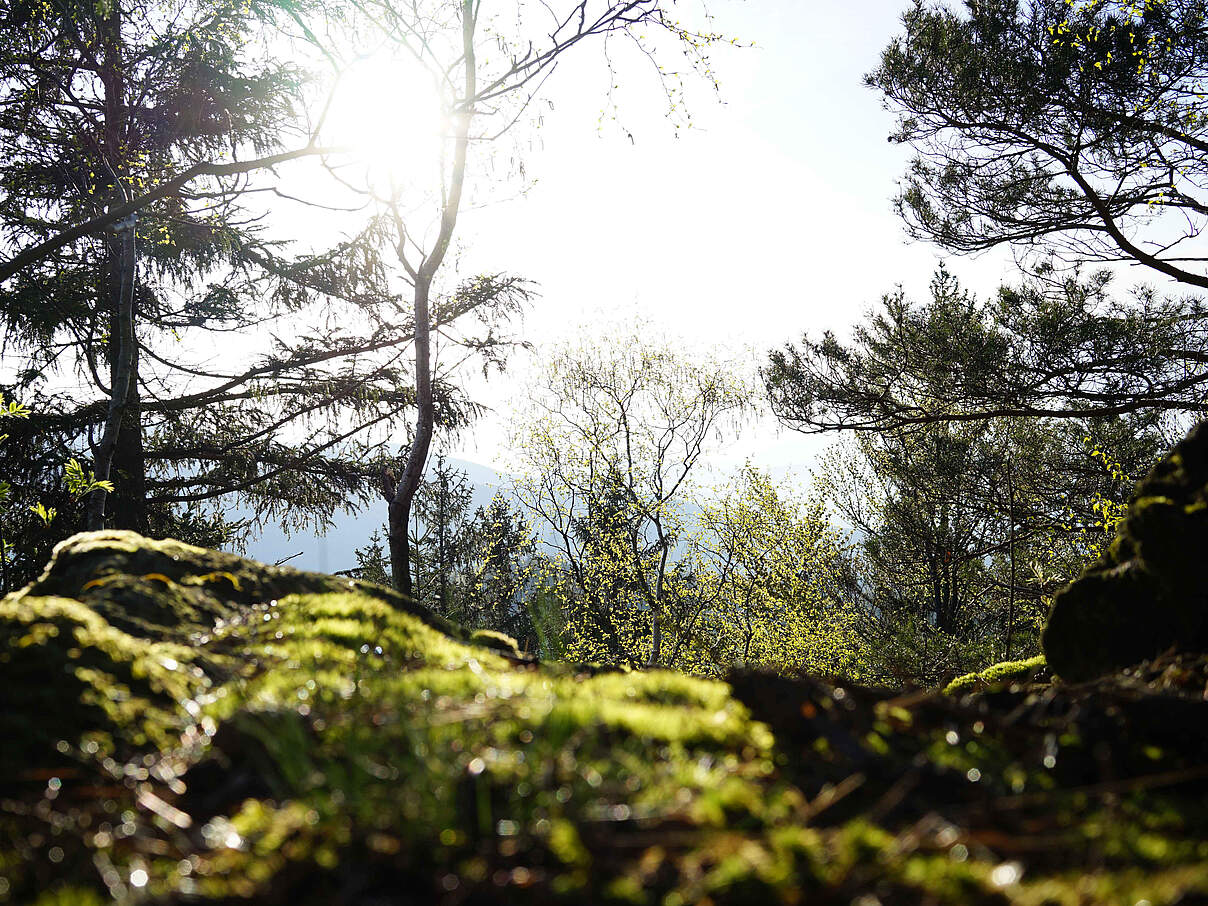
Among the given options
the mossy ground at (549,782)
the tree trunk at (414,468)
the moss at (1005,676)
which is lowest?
the moss at (1005,676)

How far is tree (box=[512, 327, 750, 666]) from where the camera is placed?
2202 cm

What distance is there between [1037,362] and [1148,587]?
7783 millimetres

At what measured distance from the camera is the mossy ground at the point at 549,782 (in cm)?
129

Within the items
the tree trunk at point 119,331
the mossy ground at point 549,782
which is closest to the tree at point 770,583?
the tree trunk at point 119,331

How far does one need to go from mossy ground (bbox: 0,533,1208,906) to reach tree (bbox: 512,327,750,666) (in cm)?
1944

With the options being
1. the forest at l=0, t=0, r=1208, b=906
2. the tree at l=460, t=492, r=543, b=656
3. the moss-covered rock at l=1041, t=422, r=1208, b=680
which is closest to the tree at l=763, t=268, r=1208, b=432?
the forest at l=0, t=0, r=1208, b=906

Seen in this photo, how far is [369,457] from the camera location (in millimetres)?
12602

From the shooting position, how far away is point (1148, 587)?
310 cm

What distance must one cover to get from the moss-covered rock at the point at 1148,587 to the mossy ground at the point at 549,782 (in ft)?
1.41

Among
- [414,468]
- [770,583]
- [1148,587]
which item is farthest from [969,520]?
[1148,587]

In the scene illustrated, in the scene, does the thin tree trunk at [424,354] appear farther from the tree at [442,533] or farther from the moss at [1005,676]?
the tree at [442,533]

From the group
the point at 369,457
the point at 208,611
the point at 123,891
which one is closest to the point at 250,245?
the point at 369,457

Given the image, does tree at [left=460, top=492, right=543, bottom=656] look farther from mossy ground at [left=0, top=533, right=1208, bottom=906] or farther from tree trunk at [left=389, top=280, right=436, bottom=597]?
mossy ground at [left=0, top=533, right=1208, bottom=906]

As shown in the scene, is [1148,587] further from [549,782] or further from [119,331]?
[119,331]
